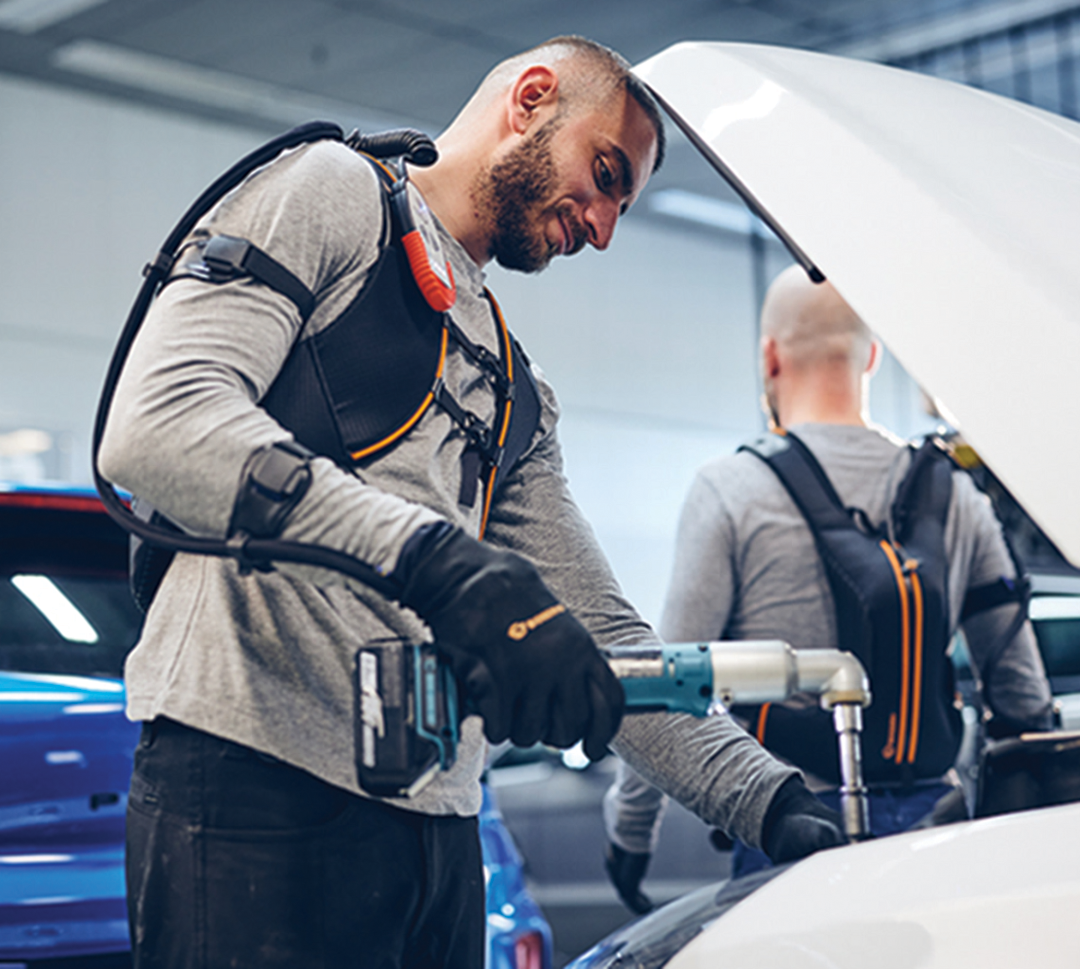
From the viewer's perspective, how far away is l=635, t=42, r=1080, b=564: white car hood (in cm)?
106

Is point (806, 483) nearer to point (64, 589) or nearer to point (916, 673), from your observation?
point (916, 673)

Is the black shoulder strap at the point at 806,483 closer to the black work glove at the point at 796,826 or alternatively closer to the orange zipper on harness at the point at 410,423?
the black work glove at the point at 796,826

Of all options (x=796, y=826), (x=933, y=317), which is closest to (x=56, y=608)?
(x=796, y=826)

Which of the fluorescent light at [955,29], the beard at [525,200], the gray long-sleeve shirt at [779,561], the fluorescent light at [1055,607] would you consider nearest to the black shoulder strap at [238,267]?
the beard at [525,200]

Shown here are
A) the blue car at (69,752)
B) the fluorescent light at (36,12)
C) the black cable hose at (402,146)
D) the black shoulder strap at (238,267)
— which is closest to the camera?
the black shoulder strap at (238,267)

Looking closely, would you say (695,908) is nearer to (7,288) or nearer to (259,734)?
(259,734)

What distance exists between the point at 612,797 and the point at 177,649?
4.52ft

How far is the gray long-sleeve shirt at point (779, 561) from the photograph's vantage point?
7.56ft

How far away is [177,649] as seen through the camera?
131cm

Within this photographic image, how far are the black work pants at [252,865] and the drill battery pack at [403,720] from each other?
0.78 ft

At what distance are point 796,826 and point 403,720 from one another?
0.58 m

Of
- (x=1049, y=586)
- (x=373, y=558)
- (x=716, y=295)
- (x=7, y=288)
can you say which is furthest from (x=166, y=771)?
(x=716, y=295)

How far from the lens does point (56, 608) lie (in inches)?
88.6

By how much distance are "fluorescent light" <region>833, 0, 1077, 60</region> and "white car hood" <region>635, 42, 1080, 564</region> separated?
6660 mm
